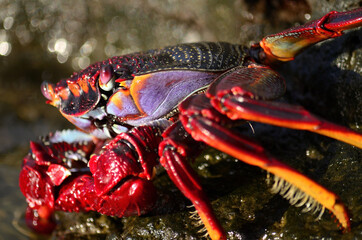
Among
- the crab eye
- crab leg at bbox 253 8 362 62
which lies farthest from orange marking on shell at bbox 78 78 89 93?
crab leg at bbox 253 8 362 62

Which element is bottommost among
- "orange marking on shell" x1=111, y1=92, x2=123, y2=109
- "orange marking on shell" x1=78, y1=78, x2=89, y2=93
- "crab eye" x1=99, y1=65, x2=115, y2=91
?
"orange marking on shell" x1=111, y1=92, x2=123, y2=109

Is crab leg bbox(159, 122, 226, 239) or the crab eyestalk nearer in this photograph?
crab leg bbox(159, 122, 226, 239)

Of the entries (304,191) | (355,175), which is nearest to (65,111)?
(304,191)

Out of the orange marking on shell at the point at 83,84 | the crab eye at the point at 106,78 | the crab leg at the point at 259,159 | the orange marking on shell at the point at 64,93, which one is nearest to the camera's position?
the crab leg at the point at 259,159

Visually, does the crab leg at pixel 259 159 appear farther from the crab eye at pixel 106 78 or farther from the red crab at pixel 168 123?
the crab eye at pixel 106 78

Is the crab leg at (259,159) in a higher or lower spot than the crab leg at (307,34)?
lower

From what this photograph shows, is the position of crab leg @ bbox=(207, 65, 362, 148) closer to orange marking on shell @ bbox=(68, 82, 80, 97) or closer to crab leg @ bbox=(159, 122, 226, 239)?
crab leg @ bbox=(159, 122, 226, 239)

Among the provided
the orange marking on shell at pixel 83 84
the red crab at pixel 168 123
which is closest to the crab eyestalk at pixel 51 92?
the red crab at pixel 168 123

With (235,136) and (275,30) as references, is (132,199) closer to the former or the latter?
(235,136)
